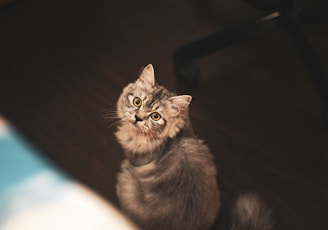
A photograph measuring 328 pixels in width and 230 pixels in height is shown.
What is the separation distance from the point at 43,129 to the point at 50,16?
0.61 metres

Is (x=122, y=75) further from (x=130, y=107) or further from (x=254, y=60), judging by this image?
(x=130, y=107)

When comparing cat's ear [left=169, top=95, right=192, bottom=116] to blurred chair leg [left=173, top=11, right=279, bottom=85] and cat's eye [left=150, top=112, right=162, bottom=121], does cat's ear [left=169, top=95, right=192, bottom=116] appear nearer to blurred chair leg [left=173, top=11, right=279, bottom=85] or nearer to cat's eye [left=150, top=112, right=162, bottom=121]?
cat's eye [left=150, top=112, right=162, bottom=121]

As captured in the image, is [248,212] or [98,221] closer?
[248,212]

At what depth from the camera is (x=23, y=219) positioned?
118 centimetres

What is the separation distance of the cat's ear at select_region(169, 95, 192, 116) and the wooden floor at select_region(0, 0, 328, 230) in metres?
0.46

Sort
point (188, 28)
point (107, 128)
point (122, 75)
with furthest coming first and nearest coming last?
point (188, 28), point (122, 75), point (107, 128)

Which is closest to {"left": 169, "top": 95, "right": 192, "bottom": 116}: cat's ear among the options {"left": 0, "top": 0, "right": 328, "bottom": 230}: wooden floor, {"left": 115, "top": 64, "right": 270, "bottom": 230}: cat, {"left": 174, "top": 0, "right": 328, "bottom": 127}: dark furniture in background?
{"left": 115, "top": 64, "right": 270, "bottom": 230}: cat

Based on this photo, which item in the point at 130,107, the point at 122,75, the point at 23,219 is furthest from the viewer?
the point at 122,75

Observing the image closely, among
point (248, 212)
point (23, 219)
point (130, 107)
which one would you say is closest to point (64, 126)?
point (23, 219)

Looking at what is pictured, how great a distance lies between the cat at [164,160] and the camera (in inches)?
36.4

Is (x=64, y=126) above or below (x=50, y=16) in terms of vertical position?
below

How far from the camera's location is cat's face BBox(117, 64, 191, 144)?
3.00 ft

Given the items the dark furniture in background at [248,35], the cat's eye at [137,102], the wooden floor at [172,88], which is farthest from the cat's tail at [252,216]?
the dark furniture in background at [248,35]

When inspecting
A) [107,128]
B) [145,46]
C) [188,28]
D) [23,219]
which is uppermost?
[188,28]
